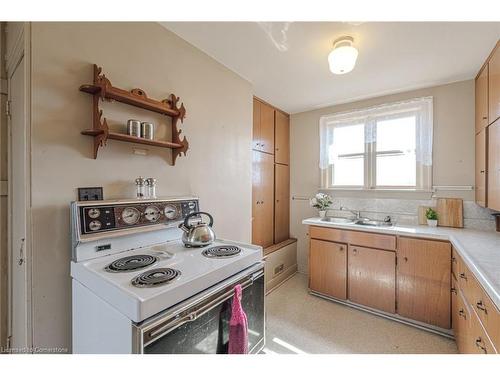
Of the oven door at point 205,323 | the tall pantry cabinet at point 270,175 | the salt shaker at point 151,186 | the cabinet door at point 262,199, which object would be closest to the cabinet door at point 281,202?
the tall pantry cabinet at point 270,175

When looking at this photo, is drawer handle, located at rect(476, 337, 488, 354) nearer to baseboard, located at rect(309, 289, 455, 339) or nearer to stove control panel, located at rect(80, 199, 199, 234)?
baseboard, located at rect(309, 289, 455, 339)

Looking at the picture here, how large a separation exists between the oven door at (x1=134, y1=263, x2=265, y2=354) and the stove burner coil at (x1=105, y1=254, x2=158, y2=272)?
32 centimetres

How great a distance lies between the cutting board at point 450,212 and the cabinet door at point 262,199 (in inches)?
71.6

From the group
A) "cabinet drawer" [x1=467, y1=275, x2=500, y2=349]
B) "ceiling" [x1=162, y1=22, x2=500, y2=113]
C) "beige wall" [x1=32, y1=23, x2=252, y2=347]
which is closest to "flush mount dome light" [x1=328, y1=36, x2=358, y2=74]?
"ceiling" [x1=162, y1=22, x2=500, y2=113]

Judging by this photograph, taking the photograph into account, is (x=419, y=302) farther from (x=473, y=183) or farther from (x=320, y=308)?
(x=473, y=183)

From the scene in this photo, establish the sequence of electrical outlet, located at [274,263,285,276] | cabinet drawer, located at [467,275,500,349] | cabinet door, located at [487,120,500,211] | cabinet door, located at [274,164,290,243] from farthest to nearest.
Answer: cabinet door, located at [274,164,290,243] → electrical outlet, located at [274,263,285,276] → cabinet door, located at [487,120,500,211] → cabinet drawer, located at [467,275,500,349]

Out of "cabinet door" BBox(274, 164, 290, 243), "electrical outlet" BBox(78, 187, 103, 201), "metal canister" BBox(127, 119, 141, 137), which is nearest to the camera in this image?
"electrical outlet" BBox(78, 187, 103, 201)

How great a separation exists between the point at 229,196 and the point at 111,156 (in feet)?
3.42

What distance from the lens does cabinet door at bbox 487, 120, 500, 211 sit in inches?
63.2

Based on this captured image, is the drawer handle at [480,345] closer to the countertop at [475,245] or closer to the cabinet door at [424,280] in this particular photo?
the countertop at [475,245]

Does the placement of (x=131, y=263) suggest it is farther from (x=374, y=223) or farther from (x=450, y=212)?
(x=450, y=212)
